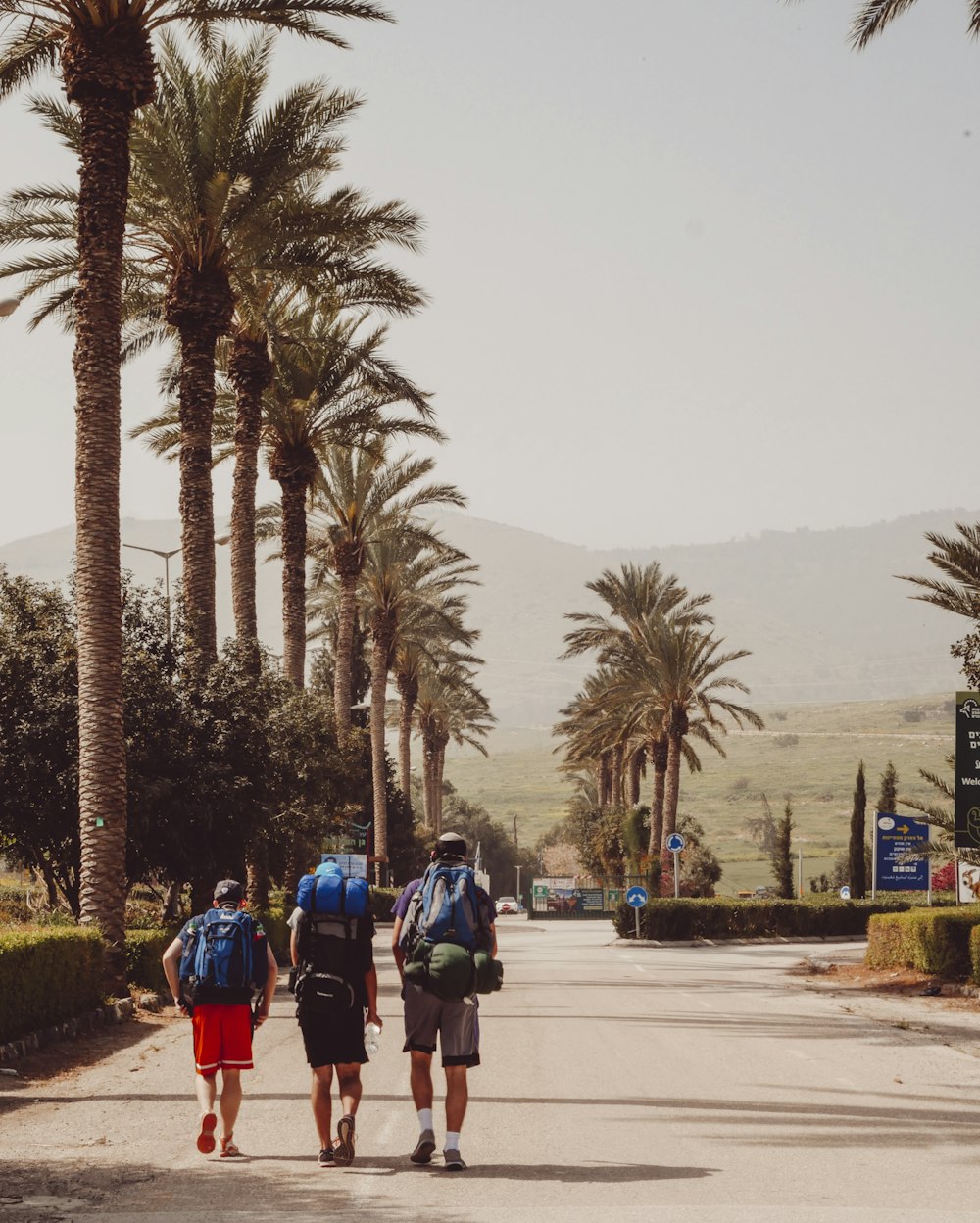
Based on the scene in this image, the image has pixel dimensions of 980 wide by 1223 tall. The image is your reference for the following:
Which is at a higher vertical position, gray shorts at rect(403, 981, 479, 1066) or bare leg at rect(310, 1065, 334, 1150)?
gray shorts at rect(403, 981, 479, 1066)

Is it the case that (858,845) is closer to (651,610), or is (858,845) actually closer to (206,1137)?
(651,610)

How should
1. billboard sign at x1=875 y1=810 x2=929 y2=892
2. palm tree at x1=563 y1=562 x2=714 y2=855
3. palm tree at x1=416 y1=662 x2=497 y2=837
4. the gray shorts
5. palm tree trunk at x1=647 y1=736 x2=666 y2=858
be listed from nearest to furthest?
1. the gray shorts
2. billboard sign at x1=875 y1=810 x2=929 y2=892
3. palm tree trunk at x1=647 y1=736 x2=666 y2=858
4. palm tree at x1=563 y1=562 x2=714 y2=855
5. palm tree at x1=416 y1=662 x2=497 y2=837

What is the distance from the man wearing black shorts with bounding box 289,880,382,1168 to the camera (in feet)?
29.3

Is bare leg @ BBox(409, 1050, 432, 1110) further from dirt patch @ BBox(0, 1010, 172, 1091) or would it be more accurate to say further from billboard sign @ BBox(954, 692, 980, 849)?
billboard sign @ BBox(954, 692, 980, 849)

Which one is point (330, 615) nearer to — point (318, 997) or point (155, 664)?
point (155, 664)

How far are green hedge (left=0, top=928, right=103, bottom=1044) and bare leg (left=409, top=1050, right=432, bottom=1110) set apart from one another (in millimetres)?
6473

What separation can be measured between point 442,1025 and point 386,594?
46935 millimetres

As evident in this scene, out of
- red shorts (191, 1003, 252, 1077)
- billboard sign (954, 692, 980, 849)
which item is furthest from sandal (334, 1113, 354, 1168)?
billboard sign (954, 692, 980, 849)

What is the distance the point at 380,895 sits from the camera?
54969mm

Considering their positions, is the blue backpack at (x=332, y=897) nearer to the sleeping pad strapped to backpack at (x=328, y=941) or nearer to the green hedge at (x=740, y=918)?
the sleeping pad strapped to backpack at (x=328, y=941)

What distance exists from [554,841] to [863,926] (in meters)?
105

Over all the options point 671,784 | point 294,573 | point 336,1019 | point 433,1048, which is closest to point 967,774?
point 294,573

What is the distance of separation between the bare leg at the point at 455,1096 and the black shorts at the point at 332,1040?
1.67 feet

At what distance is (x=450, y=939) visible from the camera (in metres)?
9.18
